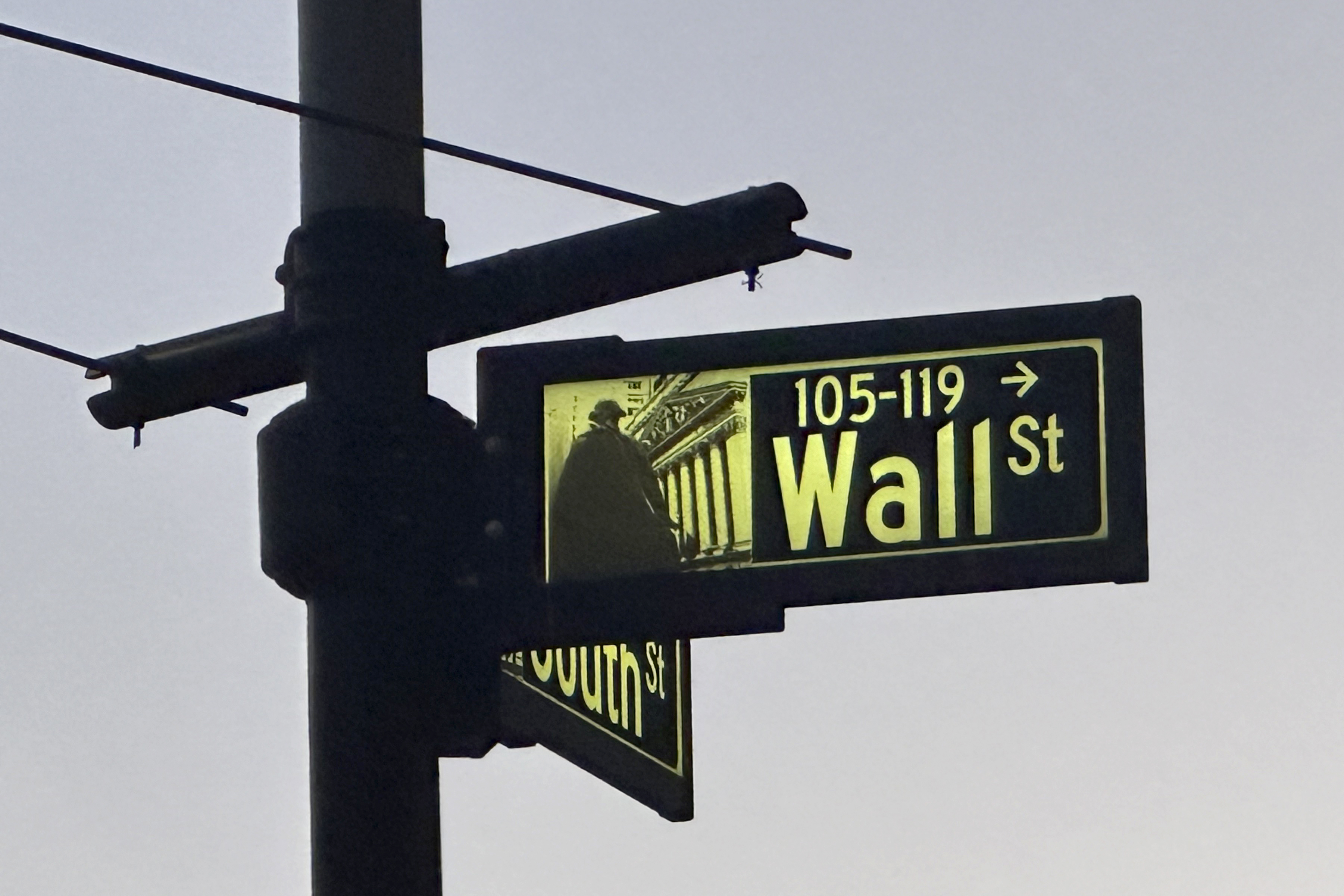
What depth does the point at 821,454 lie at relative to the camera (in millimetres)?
3393

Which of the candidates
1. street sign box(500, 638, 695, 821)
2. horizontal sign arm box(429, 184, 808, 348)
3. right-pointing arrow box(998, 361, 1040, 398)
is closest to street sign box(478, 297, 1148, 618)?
right-pointing arrow box(998, 361, 1040, 398)

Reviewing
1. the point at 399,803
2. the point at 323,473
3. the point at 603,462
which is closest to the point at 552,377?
the point at 603,462

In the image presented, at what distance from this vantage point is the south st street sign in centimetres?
331

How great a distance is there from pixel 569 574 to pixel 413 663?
29 cm

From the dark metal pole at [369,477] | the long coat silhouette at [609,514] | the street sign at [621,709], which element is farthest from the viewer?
the street sign at [621,709]

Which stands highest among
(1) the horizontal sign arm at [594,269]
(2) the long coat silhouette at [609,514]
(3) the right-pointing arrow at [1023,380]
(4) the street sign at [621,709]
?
(1) the horizontal sign arm at [594,269]

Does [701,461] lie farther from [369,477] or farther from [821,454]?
[369,477]

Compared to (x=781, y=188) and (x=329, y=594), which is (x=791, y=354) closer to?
(x=781, y=188)

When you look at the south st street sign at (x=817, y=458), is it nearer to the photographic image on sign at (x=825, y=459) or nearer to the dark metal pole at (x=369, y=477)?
the photographic image on sign at (x=825, y=459)

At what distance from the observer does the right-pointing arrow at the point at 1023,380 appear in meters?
3.34

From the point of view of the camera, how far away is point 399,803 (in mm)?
3156

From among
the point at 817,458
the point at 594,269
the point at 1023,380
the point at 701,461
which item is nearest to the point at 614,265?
the point at 594,269

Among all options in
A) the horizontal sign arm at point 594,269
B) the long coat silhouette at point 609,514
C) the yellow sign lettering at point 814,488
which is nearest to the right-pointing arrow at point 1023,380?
the yellow sign lettering at point 814,488

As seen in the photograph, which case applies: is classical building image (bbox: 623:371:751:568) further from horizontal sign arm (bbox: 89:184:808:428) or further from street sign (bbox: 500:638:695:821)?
street sign (bbox: 500:638:695:821)
